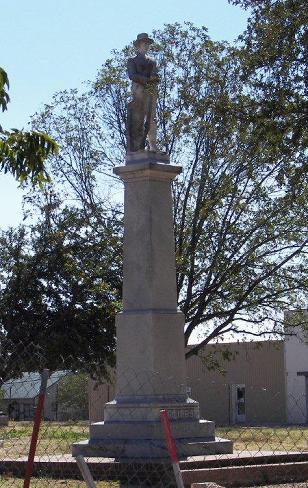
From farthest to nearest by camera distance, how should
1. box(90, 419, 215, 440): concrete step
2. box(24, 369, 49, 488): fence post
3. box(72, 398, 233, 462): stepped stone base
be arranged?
box(90, 419, 215, 440): concrete step → box(72, 398, 233, 462): stepped stone base → box(24, 369, 49, 488): fence post

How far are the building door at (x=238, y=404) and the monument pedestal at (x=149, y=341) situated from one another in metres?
34.7

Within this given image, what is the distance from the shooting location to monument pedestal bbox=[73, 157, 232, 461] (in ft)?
44.5

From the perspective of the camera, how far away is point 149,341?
1419 cm

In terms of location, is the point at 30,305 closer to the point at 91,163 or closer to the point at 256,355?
the point at 91,163

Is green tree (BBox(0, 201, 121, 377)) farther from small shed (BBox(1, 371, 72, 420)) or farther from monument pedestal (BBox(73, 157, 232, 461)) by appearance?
monument pedestal (BBox(73, 157, 232, 461))

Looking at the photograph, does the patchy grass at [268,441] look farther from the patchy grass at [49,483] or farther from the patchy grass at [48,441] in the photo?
the patchy grass at [48,441]

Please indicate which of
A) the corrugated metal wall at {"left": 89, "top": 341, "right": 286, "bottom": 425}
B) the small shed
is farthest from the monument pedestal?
the corrugated metal wall at {"left": 89, "top": 341, "right": 286, "bottom": 425}

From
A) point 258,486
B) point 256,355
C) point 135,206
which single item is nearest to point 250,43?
point 135,206

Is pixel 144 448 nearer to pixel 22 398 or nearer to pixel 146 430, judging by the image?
pixel 146 430

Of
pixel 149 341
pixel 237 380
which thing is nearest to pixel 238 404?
pixel 237 380

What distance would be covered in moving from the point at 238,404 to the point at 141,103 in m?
34.9

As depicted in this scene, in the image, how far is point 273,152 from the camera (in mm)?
13680

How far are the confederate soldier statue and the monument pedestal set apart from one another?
81 cm

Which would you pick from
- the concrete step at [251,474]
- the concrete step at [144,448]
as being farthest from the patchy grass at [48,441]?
the concrete step at [251,474]
